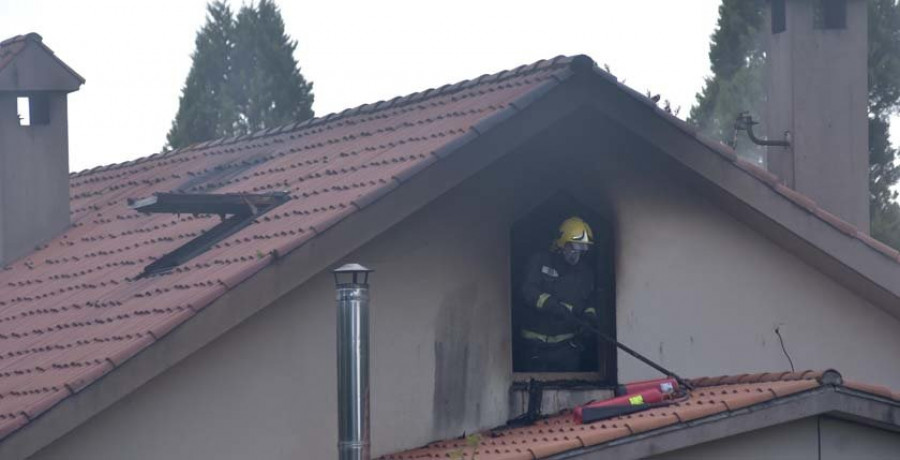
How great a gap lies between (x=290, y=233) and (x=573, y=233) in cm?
230

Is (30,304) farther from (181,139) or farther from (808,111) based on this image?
(181,139)

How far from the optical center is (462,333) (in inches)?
614

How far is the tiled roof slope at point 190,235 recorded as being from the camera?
1405 cm

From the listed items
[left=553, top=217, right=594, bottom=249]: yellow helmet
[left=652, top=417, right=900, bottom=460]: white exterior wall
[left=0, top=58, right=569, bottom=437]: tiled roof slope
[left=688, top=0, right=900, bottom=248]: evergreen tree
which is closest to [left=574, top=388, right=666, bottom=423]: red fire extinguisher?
[left=652, top=417, right=900, bottom=460]: white exterior wall

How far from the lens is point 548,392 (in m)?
15.8

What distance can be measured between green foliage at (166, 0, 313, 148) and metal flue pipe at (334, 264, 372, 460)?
32.4 metres

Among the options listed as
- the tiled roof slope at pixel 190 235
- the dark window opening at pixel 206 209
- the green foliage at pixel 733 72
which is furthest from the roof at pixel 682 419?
the green foliage at pixel 733 72

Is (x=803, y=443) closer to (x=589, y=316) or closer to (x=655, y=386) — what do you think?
(x=655, y=386)

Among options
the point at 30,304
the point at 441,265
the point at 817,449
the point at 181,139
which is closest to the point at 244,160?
the point at 30,304

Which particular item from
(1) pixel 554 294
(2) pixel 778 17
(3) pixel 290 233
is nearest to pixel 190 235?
(3) pixel 290 233

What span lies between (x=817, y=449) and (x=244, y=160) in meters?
7.49

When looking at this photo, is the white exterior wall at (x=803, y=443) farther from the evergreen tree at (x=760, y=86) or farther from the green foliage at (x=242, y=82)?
the green foliage at (x=242, y=82)

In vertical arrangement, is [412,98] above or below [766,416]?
above

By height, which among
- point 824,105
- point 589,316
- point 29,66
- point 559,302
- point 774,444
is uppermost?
point 29,66
